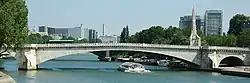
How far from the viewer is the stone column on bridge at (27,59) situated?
5922 centimetres

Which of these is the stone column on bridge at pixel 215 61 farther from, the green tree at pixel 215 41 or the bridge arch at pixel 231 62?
the green tree at pixel 215 41

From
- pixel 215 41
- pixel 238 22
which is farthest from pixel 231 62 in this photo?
pixel 238 22

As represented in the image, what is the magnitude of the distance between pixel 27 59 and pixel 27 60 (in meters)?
0.14

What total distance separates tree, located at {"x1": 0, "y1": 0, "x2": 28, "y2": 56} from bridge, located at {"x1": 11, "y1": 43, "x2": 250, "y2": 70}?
25.4 meters

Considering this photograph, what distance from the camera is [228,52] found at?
6581 centimetres

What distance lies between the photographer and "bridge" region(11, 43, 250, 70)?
197 feet

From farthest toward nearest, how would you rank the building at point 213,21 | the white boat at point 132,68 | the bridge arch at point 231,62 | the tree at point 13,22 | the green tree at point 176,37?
the building at point 213,21
the green tree at point 176,37
the bridge arch at point 231,62
the white boat at point 132,68
the tree at point 13,22

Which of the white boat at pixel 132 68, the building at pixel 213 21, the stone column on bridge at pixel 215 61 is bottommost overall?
the white boat at pixel 132 68

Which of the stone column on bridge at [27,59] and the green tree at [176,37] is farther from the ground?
the green tree at [176,37]

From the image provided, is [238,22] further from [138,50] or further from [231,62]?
[138,50]

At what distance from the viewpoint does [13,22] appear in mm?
31828

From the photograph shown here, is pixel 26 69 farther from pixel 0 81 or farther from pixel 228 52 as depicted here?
pixel 0 81

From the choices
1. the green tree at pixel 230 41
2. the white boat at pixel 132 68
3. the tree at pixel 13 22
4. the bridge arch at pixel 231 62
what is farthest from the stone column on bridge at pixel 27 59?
the green tree at pixel 230 41

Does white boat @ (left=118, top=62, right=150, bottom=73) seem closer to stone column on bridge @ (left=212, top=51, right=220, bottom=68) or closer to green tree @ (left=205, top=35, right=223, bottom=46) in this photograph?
stone column on bridge @ (left=212, top=51, right=220, bottom=68)
